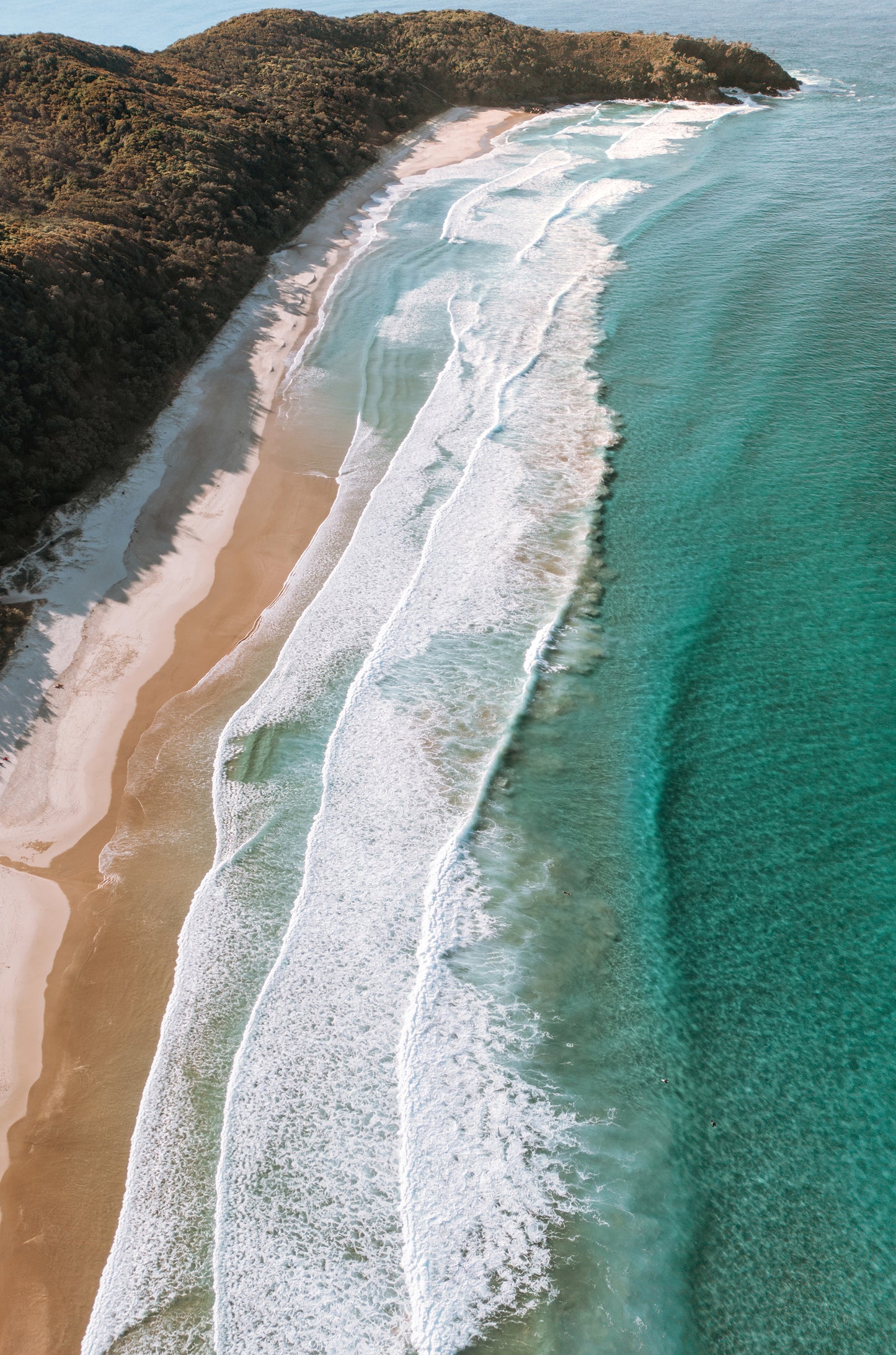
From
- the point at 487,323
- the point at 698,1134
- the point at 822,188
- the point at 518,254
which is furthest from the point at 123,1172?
the point at 822,188

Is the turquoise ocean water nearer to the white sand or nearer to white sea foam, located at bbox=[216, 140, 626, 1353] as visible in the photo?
white sea foam, located at bbox=[216, 140, 626, 1353]

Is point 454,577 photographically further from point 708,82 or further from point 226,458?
point 708,82

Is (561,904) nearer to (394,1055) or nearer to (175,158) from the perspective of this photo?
(394,1055)

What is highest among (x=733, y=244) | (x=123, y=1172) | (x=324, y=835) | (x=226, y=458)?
(x=733, y=244)

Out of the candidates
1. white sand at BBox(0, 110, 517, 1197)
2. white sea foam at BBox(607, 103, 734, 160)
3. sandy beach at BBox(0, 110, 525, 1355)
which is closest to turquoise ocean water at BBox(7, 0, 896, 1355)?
sandy beach at BBox(0, 110, 525, 1355)

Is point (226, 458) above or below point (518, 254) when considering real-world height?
below

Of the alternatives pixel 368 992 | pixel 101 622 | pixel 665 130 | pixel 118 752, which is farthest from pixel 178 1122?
pixel 665 130
